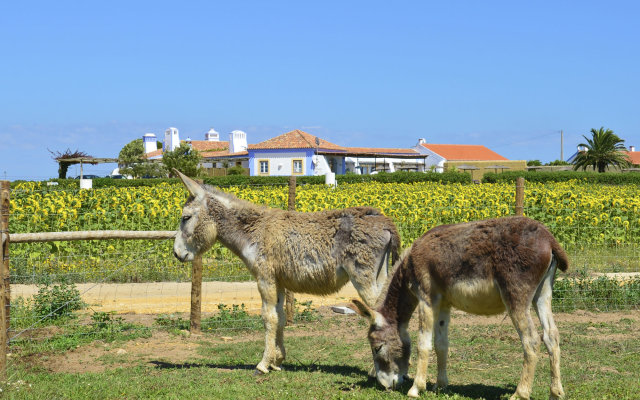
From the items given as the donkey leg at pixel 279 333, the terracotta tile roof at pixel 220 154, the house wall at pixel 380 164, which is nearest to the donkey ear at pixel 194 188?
the donkey leg at pixel 279 333

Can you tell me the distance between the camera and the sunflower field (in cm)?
1451

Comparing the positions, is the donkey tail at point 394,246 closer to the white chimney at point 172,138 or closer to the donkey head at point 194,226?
the donkey head at point 194,226

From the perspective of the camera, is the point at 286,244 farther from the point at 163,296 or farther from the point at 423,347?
the point at 163,296

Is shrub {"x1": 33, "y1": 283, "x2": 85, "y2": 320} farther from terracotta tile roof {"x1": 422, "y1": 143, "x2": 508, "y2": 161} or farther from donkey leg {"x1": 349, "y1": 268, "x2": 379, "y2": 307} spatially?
terracotta tile roof {"x1": 422, "y1": 143, "x2": 508, "y2": 161}

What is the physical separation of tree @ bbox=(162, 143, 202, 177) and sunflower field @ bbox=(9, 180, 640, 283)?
39028mm

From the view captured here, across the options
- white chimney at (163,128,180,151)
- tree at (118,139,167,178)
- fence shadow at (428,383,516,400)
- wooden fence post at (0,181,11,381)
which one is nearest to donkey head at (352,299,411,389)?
fence shadow at (428,383,516,400)

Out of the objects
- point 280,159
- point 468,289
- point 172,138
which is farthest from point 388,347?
point 172,138

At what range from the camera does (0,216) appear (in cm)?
836

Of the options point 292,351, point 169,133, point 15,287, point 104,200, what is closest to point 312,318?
point 292,351

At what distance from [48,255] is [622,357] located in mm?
12932

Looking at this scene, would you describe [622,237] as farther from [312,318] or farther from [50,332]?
[50,332]

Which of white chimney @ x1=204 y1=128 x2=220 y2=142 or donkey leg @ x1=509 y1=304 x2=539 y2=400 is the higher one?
white chimney @ x1=204 y1=128 x2=220 y2=142

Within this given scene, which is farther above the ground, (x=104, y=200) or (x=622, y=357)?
(x=104, y=200)

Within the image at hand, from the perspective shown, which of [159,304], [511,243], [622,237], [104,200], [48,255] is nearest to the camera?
[511,243]
